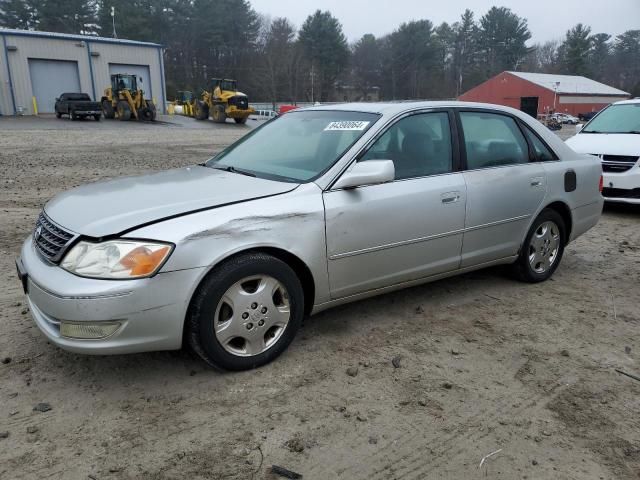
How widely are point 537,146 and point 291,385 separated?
307 centimetres

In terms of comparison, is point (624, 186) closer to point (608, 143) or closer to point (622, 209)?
point (608, 143)

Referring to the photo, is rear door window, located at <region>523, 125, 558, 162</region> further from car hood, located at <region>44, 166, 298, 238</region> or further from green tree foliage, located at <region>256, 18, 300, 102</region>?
green tree foliage, located at <region>256, 18, 300, 102</region>

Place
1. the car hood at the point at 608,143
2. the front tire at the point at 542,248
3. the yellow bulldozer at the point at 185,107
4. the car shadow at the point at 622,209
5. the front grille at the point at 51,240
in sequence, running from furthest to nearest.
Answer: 1. the yellow bulldozer at the point at 185,107
2. the car shadow at the point at 622,209
3. the car hood at the point at 608,143
4. the front tire at the point at 542,248
5. the front grille at the point at 51,240

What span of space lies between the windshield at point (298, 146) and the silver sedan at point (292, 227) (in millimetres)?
16

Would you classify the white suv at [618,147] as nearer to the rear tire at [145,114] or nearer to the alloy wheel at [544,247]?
the alloy wheel at [544,247]

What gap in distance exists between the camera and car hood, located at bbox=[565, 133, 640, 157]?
7.73m

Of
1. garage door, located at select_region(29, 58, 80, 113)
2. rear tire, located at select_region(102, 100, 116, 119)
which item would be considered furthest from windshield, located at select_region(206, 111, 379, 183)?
garage door, located at select_region(29, 58, 80, 113)

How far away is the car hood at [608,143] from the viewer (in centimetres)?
773

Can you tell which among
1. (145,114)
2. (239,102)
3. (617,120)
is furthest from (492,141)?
(145,114)

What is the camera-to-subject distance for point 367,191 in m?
3.51

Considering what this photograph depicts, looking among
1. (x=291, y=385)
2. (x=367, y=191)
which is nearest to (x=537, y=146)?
(x=367, y=191)

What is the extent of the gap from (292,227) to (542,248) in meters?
2.67

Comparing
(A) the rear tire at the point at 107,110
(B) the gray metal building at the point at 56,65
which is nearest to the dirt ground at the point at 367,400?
(A) the rear tire at the point at 107,110

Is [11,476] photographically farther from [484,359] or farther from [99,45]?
[99,45]
